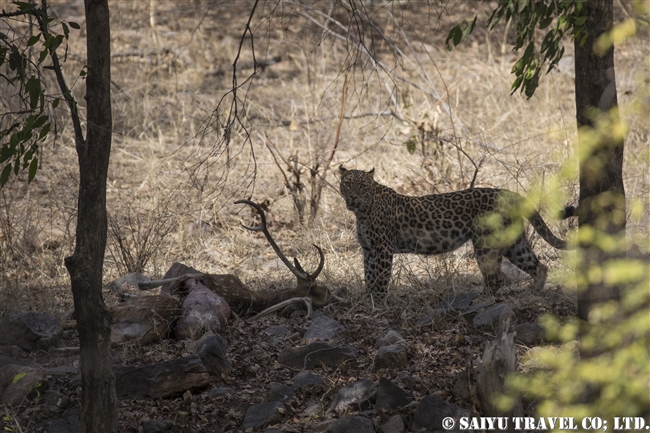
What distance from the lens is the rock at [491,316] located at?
238 inches

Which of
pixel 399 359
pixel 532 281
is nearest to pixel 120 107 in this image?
pixel 532 281

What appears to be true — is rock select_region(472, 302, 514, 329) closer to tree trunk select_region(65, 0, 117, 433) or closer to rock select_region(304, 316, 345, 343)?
rock select_region(304, 316, 345, 343)

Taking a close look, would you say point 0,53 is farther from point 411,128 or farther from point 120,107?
point 120,107

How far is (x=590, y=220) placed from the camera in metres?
3.96

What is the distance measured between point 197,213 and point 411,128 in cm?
302

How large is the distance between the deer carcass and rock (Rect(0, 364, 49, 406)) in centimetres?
136

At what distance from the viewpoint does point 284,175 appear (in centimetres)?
937

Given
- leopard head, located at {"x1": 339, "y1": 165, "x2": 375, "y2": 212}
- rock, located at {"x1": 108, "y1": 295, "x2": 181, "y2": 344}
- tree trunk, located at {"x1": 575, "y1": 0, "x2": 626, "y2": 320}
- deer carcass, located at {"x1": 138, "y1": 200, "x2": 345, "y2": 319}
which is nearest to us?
tree trunk, located at {"x1": 575, "y1": 0, "x2": 626, "y2": 320}

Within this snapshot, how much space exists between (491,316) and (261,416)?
2068mm

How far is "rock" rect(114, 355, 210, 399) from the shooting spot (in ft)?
17.4

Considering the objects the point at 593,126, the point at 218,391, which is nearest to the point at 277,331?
the point at 218,391

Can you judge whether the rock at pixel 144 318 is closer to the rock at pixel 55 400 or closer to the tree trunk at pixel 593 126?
the rock at pixel 55 400

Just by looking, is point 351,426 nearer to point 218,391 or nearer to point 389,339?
point 218,391

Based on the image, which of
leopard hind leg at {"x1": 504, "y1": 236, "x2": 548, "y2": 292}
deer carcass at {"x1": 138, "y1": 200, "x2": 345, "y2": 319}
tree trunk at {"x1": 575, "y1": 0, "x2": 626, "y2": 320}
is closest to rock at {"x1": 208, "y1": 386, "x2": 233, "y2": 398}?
deer carcass at {"x1": 138, "y1": 200, "x2": 345, "y2": 319}
